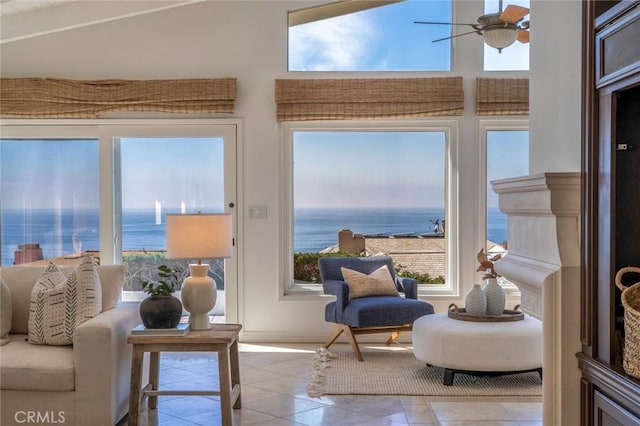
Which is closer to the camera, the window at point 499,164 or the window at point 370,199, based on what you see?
the window at point 499,164

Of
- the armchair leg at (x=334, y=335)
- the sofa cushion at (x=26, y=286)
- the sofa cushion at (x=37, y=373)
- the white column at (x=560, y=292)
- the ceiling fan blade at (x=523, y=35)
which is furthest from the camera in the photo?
the armchair leg at (x=334, y=335)

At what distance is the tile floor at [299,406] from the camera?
10.6 ft

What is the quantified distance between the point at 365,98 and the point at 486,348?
2623 millimetres

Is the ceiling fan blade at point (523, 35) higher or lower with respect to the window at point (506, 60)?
lower

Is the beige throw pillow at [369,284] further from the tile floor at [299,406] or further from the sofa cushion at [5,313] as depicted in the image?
the sofa cushion at [5,313]

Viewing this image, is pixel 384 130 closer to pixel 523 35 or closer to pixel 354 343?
pixel 523 35

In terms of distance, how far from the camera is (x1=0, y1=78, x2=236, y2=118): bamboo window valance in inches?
225

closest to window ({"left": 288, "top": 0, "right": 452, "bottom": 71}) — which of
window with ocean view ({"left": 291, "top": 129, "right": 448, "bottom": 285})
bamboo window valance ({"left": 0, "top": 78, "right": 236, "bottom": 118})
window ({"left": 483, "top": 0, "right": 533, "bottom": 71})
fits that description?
window ({"left": 483, "top": 0, "right": 533, "bottom": 71})

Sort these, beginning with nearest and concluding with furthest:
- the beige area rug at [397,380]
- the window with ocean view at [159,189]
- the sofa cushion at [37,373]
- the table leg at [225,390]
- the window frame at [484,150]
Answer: the sofa cushion at [37,373]
the table leg at [225,390]
the beige area rug at [397,380]
the window frame at [484,150]
the window with ocean view at [159,189]

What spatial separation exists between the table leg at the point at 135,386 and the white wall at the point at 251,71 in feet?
8.01

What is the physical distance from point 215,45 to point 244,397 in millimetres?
3287

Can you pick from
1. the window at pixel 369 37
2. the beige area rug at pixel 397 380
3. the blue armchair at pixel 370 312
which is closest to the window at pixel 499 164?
the window at pixel 369 37

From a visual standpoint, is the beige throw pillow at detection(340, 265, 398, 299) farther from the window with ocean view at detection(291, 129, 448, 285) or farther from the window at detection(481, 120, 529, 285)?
the window at detection(481, 120, 529, 285)

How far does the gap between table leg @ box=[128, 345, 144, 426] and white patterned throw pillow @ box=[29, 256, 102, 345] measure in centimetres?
35
